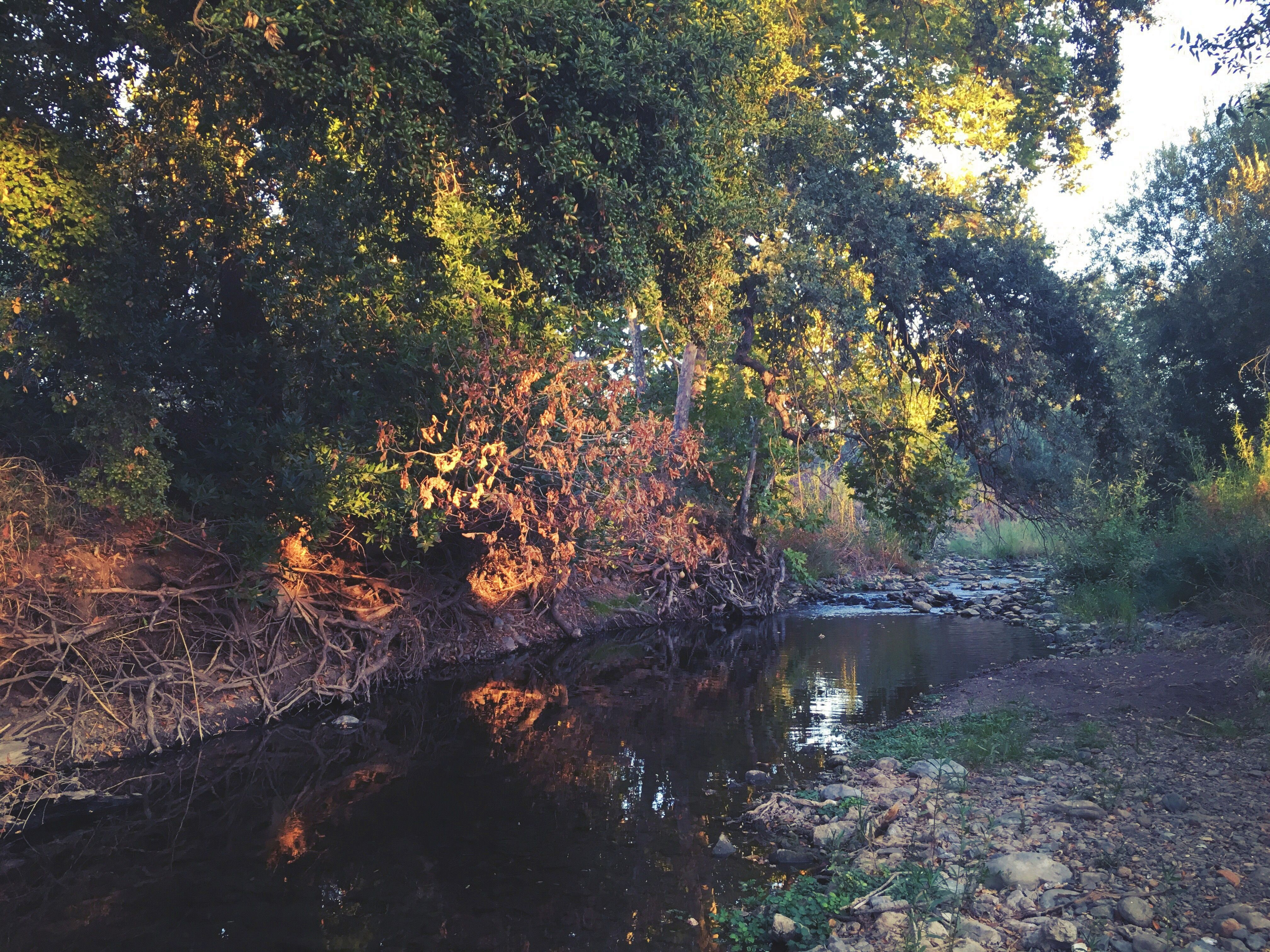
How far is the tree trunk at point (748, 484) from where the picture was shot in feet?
64.6

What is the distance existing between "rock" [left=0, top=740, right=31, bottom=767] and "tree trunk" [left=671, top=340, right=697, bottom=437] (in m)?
13.5

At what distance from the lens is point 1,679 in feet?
28.8

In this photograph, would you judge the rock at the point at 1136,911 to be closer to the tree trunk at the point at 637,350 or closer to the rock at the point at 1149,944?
the rock at the point at 1149,944

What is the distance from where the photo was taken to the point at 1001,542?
3250 cm

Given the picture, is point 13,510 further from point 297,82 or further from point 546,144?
point 546,144

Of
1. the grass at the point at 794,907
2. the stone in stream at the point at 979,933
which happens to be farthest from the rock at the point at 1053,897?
the grass at the point at 794,907

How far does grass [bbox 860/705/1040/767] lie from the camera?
8320mm

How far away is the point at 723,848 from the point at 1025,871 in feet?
7.31

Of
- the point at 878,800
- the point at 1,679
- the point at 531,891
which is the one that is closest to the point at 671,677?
the point at 878,800

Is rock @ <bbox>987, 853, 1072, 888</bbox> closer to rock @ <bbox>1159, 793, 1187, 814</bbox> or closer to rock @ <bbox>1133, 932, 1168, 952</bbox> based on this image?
rock @ <bbox>1133, 932, 1168, 952</bbox>

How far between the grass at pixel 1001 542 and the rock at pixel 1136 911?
2762 cm

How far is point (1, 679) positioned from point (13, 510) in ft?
5.77

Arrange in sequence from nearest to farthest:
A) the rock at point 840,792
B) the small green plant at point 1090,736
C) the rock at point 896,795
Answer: the rock at point 896,795 → the rock at point 840,792 → the small green plant at point 1090,736

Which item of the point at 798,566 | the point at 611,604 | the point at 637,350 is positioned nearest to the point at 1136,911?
the point at 611,604
